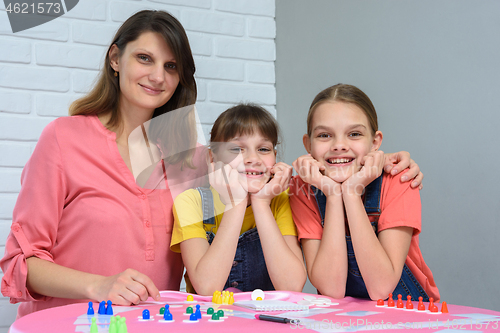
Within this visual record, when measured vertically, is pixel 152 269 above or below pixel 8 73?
below

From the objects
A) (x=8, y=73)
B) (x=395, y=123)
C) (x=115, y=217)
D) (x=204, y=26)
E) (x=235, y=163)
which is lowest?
(x=115, y=217)

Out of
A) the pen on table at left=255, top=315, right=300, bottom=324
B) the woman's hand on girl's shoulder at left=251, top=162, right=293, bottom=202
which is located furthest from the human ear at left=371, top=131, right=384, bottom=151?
the pen on table at left=255, top=315, right=300, bottom=324

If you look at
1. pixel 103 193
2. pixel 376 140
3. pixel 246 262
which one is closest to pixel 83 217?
pixel 103 193

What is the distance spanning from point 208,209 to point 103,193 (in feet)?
0.87

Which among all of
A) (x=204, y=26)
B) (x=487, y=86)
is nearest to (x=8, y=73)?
(x=204, y=26)

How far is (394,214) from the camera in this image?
0.98 metres

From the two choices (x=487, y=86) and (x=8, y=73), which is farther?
(x=8, y=73)

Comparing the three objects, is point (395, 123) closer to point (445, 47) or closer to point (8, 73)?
point (445, 47)

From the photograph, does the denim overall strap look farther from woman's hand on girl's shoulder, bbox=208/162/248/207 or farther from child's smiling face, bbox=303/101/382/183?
child's smiling face, bbox=303/101/382/183

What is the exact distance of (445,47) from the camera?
1198 mm

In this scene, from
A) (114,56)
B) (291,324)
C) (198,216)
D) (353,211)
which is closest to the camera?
(291,324)

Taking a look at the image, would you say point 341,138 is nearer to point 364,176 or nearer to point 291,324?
point 364,176

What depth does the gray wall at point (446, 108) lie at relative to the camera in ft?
3.55

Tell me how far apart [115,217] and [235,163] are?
329 millimetres
